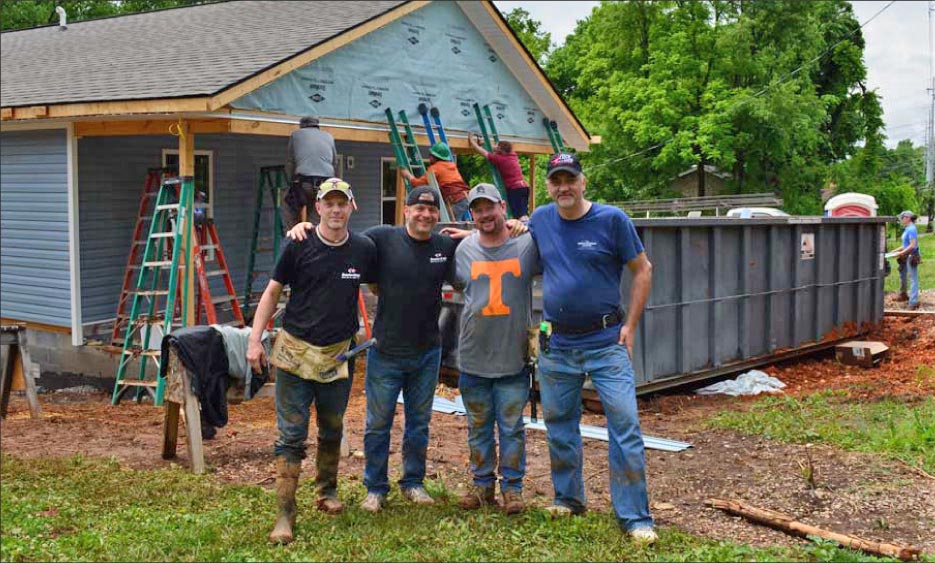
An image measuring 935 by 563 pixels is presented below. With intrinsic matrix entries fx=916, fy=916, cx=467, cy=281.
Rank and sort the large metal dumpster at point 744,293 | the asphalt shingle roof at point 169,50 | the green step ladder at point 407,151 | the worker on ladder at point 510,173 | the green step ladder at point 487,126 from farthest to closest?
the green step ladder at point 487,126 → the worker on ladder at point 510,173 → the green step ladder at point 407,151 → the asphalt shingle roof at point 169,50 → the large metal dumpster at point 744,293

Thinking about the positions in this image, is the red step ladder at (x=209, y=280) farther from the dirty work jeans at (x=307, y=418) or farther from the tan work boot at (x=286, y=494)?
the tan work boot at (x=286, y=494)

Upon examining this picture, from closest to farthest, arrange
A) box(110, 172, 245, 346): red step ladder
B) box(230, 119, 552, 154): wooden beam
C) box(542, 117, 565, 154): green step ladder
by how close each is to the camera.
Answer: box(230, 119, 552, 154): wooden beam
box(110, 172, 245, 346): red step ladder
box(542, 117, 565, 154): green step ladder

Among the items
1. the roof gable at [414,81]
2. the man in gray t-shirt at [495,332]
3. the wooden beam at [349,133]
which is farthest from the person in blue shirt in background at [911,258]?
the man in gray t-shirt at [495,332]

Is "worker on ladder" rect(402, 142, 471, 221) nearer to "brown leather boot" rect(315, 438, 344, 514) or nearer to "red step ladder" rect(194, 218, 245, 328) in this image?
"red step ladder" rect(194, 218, 245, 328)

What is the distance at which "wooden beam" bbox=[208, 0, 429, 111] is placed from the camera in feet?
35.3

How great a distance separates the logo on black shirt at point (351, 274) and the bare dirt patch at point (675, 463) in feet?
6.28

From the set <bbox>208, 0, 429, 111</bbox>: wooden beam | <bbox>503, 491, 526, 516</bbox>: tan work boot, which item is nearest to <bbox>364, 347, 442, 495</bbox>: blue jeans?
<bbox>503, 491, 526, 516</bbox>: tan work boot

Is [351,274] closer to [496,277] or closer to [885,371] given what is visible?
[496,277]

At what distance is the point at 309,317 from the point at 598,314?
170 centimetres

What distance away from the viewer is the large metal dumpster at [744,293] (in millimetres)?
10055

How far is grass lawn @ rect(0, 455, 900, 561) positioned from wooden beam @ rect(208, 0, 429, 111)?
5809mm

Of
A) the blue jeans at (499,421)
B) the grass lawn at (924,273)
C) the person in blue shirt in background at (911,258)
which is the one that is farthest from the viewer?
the grass lawn at (924,273)

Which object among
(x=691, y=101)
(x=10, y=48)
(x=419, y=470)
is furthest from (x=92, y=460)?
(x=691, y=101)

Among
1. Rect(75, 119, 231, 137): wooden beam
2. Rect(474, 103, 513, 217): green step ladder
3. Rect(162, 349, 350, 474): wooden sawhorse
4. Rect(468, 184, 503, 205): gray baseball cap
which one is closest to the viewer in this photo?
Rect(468, 184, 503, 205): gray baseball cap
